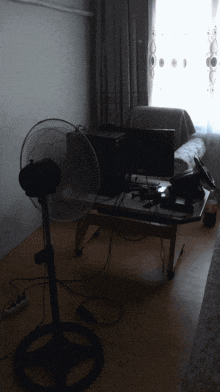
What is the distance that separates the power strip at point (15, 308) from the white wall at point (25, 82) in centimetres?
58

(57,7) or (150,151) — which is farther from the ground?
(57,7)

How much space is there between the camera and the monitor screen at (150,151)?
2152 millimetres

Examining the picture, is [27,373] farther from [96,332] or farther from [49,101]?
[49,101]

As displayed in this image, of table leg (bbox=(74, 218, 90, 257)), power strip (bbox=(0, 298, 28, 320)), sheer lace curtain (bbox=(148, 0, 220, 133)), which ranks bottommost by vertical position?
power strip (bbox=(0, 298, 28, 320))

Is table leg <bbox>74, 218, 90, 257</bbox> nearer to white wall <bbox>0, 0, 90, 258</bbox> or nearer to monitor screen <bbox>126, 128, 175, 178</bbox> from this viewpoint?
white wall <bbox>0, 0, 90, 258</bbox>

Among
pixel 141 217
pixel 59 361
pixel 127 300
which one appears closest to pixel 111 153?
pixel 141 217

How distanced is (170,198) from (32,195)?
3.30 feet

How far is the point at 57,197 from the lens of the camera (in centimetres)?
161

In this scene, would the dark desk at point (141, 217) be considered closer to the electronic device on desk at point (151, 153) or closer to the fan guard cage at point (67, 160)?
the electronic device on desk at point (151, 153)

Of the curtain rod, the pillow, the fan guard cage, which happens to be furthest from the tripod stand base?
the curtain rod

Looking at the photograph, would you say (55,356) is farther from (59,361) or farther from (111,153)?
(111,153)

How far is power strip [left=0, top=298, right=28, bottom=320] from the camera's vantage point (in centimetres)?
210

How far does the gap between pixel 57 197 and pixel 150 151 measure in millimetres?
778

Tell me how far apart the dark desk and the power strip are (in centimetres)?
66
